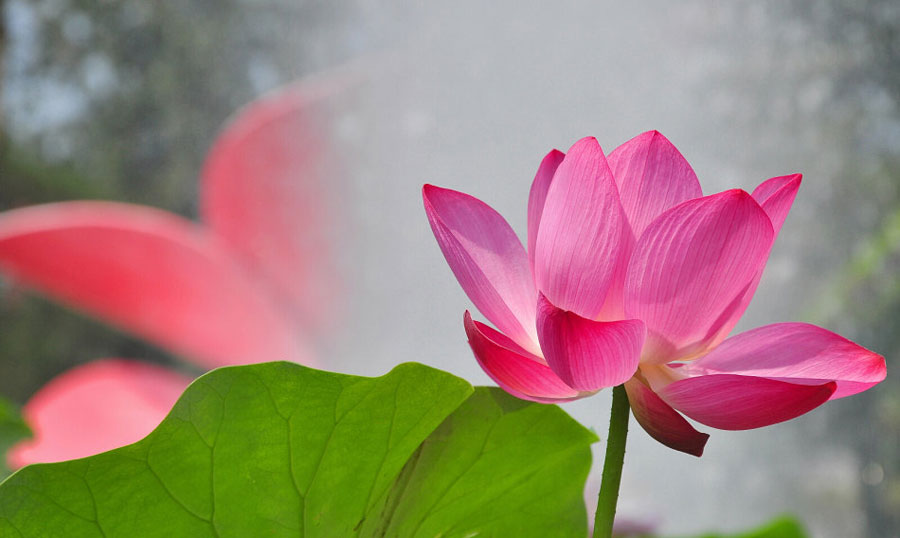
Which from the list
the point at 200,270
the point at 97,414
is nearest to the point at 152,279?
the point at 200,270

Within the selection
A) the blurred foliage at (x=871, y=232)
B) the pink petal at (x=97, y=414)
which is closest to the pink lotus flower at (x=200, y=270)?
the pink petal at (x=97, y=414)

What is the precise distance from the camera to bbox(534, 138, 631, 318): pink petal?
13 cm

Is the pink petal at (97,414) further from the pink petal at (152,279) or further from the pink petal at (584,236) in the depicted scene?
the pink petal at (584,236)

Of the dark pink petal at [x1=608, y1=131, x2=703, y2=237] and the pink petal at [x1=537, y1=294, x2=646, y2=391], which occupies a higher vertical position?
the dark pink petal at [x1=608, y1=131, x2=703, y2=237]

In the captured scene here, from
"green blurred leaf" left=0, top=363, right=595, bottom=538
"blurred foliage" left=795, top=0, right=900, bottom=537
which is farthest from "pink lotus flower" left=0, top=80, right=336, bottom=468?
"green blurred leaf" left=0, top=363, right=595, bottom=538

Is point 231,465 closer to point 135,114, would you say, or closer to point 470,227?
point 470,227

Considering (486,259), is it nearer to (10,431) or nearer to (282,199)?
(10,431)

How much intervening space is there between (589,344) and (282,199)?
1533 millimetres

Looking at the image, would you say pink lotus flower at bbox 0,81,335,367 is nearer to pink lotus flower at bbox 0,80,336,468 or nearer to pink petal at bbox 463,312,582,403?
pink lotus flower at bbox 0,80,336,468

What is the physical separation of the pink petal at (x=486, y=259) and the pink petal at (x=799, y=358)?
0.03 m

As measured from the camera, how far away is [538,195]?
0.51 feet

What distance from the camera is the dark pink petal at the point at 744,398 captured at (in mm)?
120

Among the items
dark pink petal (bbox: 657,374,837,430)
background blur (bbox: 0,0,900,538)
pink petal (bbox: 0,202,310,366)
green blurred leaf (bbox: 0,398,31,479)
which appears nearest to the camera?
dark pink petal (bbox: 657,374,837,430)

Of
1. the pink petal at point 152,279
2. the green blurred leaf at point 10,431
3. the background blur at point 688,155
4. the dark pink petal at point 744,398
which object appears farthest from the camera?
the background blur at point 688,155
